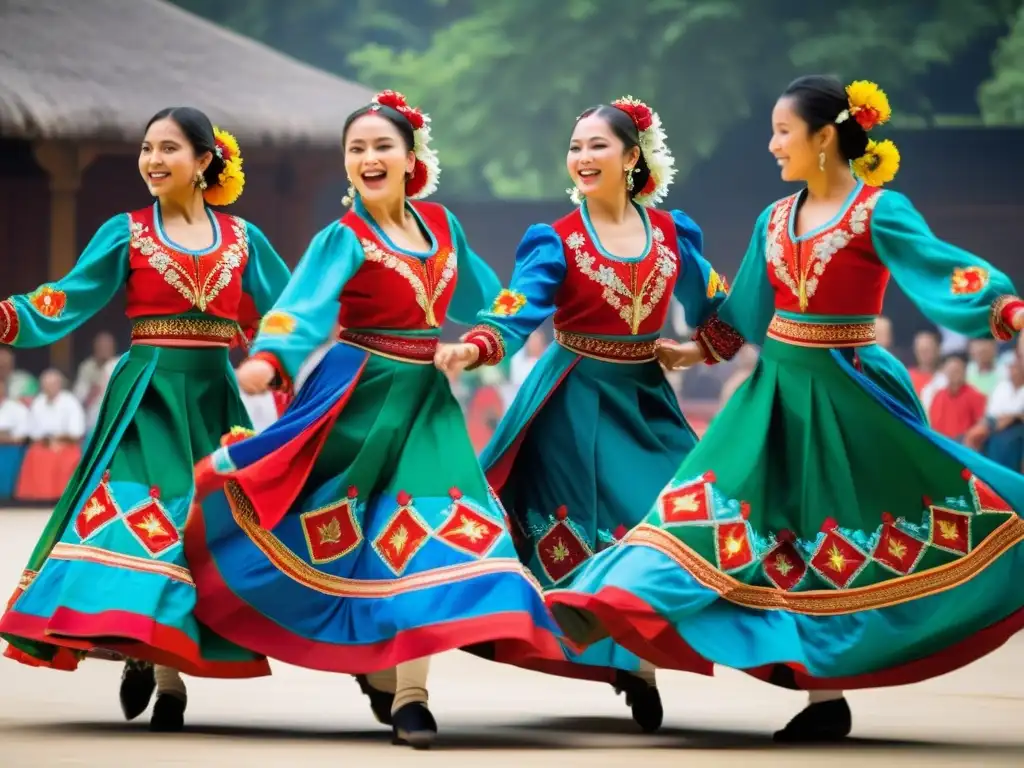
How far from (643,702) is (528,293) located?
1087mm

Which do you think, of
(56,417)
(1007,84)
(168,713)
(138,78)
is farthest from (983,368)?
(168,713)

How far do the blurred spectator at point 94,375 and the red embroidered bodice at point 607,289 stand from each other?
9352mm

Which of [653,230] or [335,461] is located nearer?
[335,461]

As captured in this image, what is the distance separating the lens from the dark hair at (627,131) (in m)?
5.27

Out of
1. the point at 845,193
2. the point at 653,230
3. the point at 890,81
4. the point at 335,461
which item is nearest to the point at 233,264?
the point at 335,461

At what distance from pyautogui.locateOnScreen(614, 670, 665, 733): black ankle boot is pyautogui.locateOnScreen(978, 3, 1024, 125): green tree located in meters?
15.5

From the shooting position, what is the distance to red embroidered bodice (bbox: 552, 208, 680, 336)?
513cm

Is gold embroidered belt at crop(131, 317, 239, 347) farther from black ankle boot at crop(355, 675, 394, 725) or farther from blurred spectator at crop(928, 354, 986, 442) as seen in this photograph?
blurred spectator at crop(928, 354, 986, 442)

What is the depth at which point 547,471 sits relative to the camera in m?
5.17

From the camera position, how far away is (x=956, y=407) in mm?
12641

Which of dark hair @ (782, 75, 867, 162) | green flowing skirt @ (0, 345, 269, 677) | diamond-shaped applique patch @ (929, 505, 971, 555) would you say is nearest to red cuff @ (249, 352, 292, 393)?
green flowing skirt @ (0, 345, 269, 677)

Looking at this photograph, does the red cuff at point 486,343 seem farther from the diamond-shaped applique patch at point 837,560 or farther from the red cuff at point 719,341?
the diamond-shaped applique patch at point 837,560

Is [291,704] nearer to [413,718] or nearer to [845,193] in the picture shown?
[413,718]

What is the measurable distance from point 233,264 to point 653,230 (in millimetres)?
A: 1136
